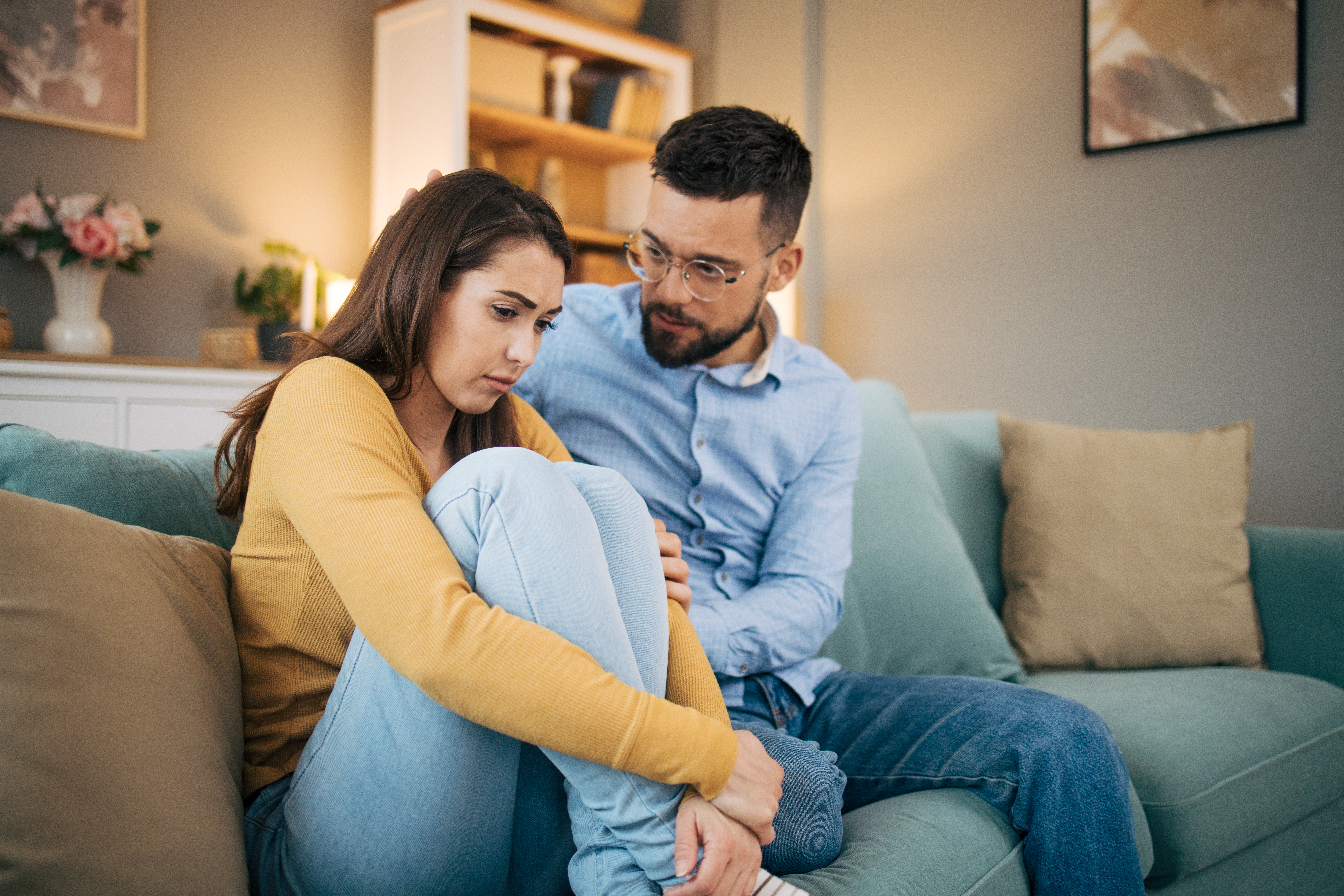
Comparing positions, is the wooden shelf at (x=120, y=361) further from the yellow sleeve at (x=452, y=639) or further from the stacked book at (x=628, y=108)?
the yellow sleeve at (x=452, y=639)

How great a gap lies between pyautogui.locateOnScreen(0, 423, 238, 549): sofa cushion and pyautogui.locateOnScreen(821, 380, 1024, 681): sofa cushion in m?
1.01

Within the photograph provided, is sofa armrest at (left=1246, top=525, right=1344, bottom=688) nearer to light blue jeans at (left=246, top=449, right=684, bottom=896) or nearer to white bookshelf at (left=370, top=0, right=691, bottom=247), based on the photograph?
light blue jeans at (left=246, top=449, right=684, bottom=896)

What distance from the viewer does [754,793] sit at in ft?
2.88

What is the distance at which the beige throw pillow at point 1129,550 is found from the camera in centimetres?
177

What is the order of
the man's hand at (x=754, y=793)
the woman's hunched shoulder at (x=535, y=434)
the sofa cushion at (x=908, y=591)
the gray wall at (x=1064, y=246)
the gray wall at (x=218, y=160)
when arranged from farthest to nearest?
1. the gray wall at (x=218, y=160)
2. the gray wall at (x=1064, y=246)
3. the sofa cushion at (x=908, y=591)
4. the woman's hunched shoulder at (x=535, y=434)
5. the man's hand at (x=754, y=793)

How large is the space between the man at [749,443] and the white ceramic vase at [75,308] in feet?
5.89

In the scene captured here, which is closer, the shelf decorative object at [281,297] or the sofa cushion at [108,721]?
the sofa cushion at [108,721]

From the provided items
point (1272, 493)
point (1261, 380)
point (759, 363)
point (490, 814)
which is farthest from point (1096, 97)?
point (490, 814)

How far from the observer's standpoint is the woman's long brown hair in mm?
1003

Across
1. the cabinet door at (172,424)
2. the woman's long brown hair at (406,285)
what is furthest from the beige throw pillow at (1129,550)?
the cabinet door at (172,424)

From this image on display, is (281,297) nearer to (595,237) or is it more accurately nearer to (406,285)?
(595,237)

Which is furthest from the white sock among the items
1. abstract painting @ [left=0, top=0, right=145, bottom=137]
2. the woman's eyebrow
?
abstract painting @ [left=0, top=0, right=145, bottom=137]

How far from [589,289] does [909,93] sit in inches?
83.8

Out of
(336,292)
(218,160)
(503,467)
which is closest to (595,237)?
(336,292)
